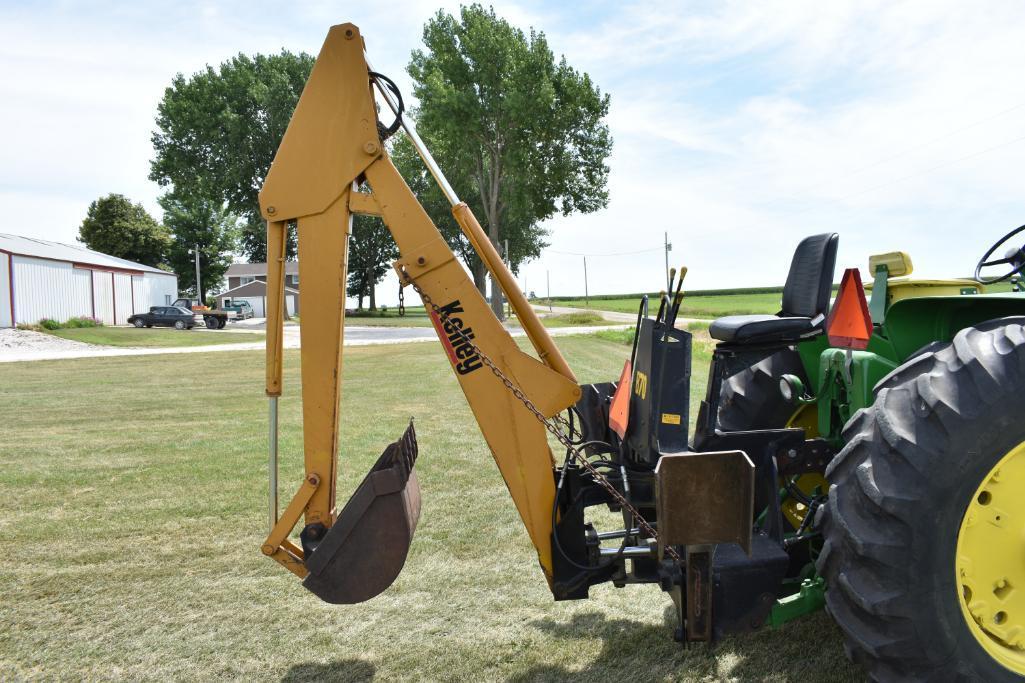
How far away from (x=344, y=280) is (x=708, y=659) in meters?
2.14

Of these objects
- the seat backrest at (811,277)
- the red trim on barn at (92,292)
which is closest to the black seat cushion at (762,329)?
the seat backrest at (811,277)

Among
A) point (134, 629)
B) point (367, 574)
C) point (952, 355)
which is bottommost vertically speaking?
point (134, 629)

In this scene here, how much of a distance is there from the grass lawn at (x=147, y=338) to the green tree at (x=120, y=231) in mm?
22162

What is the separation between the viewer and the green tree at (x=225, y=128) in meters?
40.1

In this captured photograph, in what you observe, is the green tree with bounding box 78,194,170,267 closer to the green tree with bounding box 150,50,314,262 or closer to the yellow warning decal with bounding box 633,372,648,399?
the green tree with bounding box 150,50,314,262

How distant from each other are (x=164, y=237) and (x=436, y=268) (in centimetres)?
5821

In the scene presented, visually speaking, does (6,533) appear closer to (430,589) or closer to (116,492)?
(116,492)

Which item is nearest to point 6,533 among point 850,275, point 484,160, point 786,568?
point 786,568

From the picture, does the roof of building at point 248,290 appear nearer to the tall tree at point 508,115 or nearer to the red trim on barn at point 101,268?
the red trim on barn at point 101,268

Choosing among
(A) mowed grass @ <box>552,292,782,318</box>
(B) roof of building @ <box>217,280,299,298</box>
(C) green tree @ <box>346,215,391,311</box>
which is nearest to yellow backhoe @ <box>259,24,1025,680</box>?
(A) mowed grass @ <box>552,292,782,318</box>

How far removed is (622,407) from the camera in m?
3.25

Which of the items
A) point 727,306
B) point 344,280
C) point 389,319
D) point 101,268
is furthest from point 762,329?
point 389,319

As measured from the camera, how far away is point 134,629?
11.4 feet

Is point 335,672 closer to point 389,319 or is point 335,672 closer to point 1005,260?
point 1005,260
